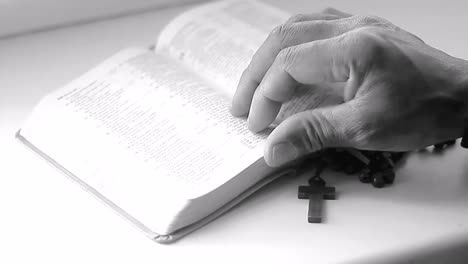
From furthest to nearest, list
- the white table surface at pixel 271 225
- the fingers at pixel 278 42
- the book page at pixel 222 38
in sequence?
the book page at pixel 222 38 < the fingers at pixel 278 42 < the white table surface at pixel 271 225

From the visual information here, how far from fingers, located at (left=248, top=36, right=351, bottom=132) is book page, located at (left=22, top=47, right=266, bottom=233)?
31mm

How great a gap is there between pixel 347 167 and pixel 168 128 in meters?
0.22

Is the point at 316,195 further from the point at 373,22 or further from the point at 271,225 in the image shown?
the point at 373,22

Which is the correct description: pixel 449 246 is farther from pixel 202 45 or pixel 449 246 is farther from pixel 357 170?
pixel 202 45

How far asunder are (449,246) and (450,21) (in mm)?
542

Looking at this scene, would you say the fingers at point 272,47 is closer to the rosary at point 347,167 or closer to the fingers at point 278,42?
the fingers at point 278,42

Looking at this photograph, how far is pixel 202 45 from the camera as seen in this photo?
1126 millimetres

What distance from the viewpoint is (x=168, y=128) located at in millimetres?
954

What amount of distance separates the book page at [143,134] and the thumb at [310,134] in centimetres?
3

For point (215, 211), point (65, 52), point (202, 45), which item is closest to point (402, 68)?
point (215, 211)

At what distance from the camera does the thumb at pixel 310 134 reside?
0.85 m

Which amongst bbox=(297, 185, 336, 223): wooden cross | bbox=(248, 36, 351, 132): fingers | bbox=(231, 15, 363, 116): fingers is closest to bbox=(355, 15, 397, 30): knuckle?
bbox=(231, 15, 363, 116): fingers

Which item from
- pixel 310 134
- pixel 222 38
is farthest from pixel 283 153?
pixel 222 38

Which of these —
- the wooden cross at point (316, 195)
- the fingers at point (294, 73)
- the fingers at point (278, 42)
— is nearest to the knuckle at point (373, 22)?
the fingers at point (278, 42)
